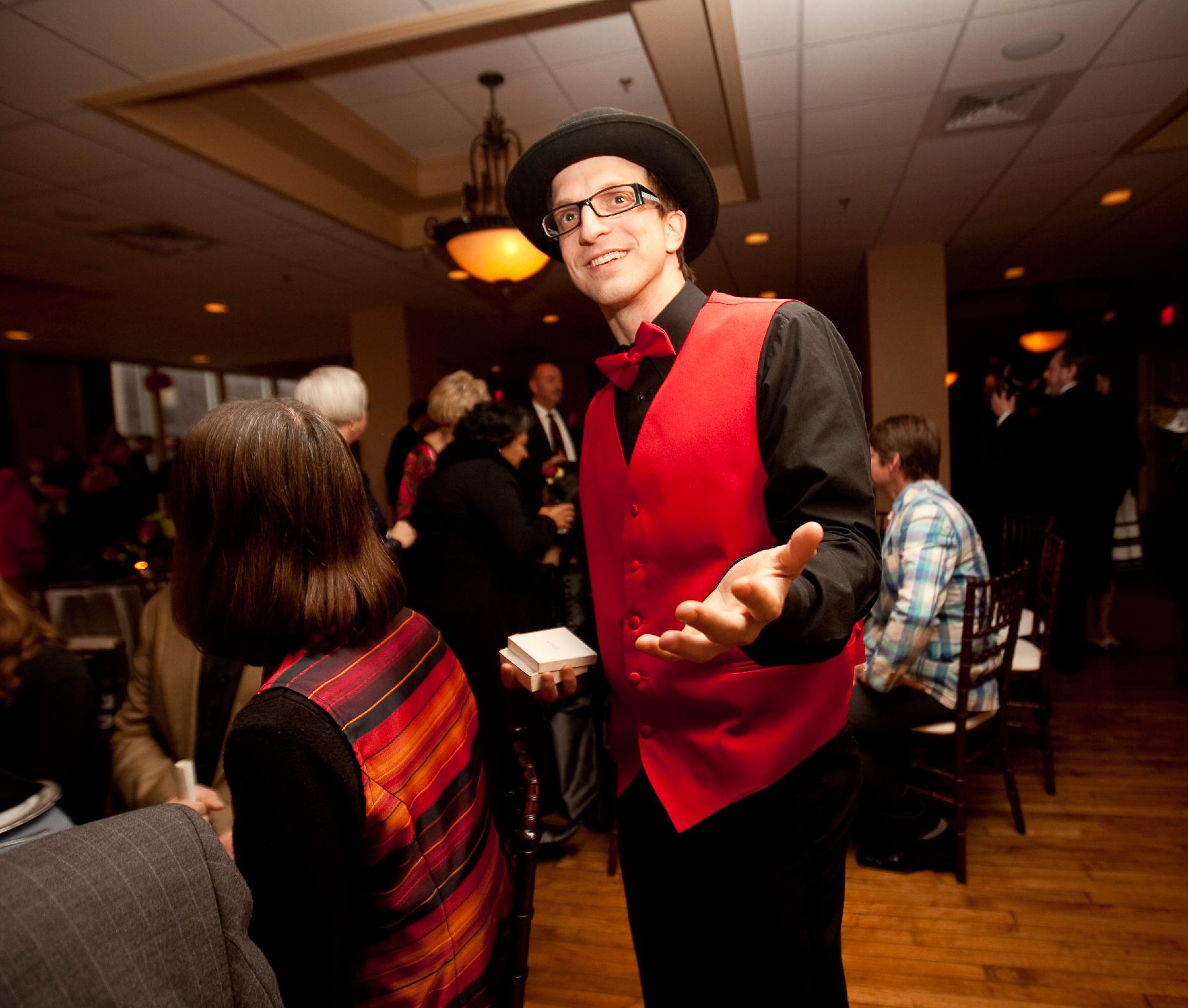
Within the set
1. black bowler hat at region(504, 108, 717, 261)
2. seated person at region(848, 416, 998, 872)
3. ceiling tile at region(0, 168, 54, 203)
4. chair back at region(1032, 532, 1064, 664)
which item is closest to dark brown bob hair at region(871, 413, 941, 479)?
seated person at region(848, 416, 998, 872)

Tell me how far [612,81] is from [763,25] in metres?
0.85

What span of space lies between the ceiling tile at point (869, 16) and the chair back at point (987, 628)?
7.15ft

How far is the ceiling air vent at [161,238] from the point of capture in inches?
182

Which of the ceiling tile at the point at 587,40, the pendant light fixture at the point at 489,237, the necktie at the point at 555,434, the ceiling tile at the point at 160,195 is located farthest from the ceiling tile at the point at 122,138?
the necktie at the point at 555,434

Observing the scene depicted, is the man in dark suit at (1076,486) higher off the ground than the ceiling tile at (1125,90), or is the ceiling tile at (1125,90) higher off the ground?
the ceiling tile at (1125,90)

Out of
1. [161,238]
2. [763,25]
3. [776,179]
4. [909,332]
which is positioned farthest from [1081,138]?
[161,238]

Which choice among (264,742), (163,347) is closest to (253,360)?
(163,347)

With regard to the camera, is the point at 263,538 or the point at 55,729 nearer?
the point at 263,538

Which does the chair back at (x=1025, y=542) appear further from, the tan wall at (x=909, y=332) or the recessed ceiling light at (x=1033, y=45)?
the tan wall at (x=909, y=332)

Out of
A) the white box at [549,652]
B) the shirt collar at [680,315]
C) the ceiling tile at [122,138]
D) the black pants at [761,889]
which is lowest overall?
the black pants at [761,889]

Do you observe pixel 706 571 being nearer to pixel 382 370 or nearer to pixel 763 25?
pixel 763 25

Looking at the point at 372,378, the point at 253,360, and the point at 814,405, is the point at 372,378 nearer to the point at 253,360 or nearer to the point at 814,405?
the point at 253,360

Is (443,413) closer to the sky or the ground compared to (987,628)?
closer to the sky

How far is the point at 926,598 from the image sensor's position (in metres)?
1.98
